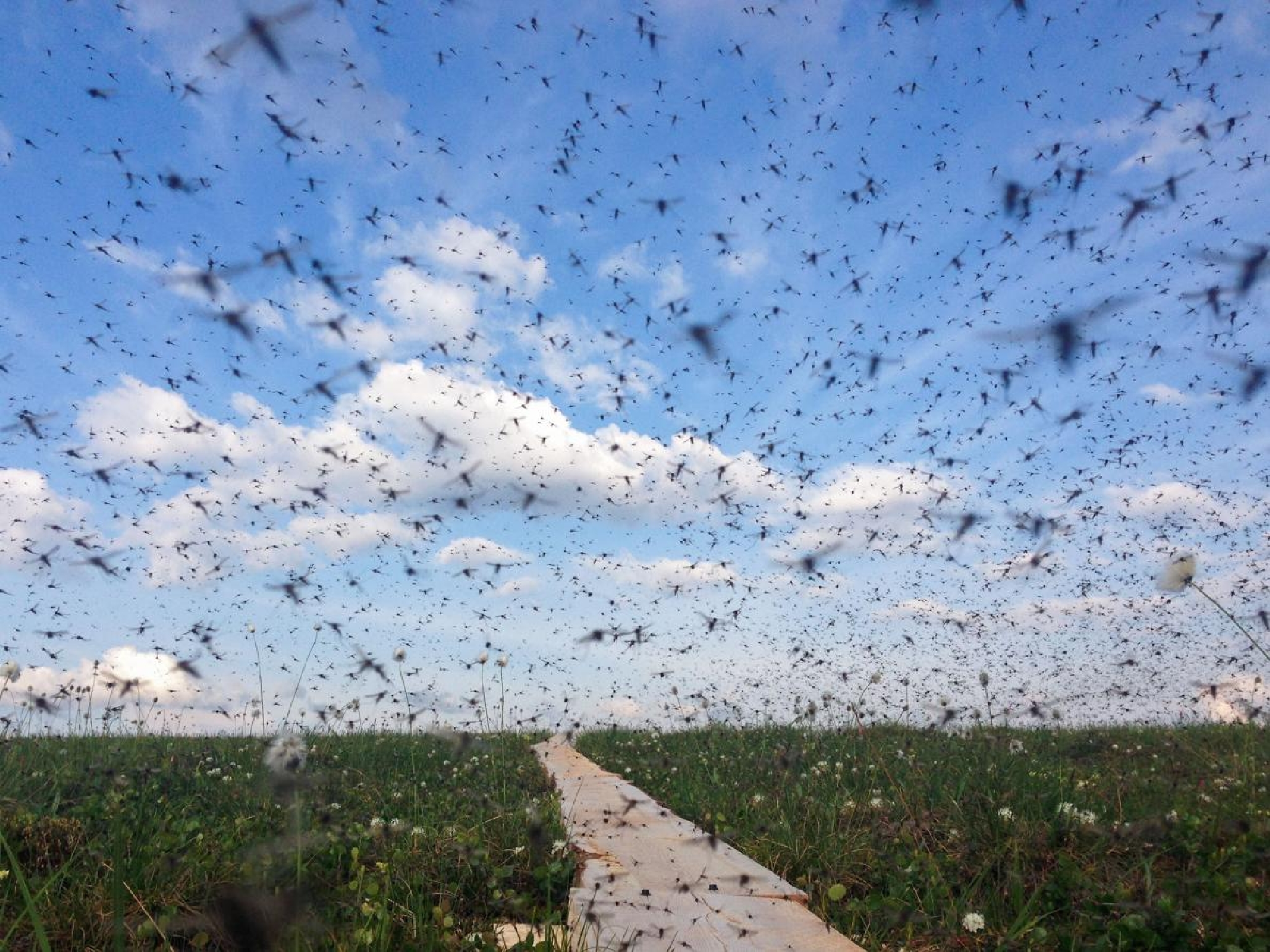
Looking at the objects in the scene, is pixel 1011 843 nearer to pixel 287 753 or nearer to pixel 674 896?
pixel 674 896

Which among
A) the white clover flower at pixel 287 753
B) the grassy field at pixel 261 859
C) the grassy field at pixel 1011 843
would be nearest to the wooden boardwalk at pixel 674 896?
the grassy field at pixel 261 859

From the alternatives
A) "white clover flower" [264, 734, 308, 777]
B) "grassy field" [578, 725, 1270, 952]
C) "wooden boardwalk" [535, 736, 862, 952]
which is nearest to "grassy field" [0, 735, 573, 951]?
"white clover flower" [264, 734, 308, 777]

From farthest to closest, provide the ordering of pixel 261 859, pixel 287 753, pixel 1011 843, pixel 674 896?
pixel 1011 843 < pixel 674 896 < pixel 261 859 < pixel 287 753

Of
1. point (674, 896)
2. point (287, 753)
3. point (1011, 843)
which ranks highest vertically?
point (287, 753)

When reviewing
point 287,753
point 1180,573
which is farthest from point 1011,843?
point 287,753

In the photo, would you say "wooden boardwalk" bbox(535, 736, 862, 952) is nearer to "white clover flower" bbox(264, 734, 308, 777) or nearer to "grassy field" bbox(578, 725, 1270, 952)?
"grassy field" bbox(578, 725, 1270, 952)

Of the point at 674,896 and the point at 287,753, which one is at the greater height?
the point at 287,753

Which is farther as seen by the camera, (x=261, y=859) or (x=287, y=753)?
(x=261, y=859)
